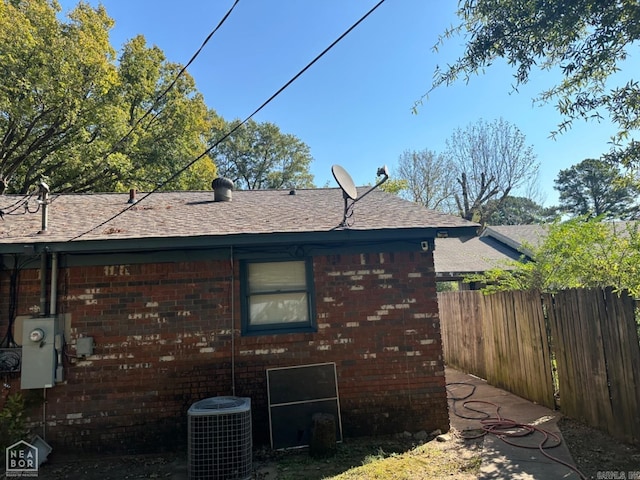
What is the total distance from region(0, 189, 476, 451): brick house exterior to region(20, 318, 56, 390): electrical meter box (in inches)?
7.8

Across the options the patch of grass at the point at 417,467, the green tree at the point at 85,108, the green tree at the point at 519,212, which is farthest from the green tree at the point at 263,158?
the patch of grass at the point at 417,467

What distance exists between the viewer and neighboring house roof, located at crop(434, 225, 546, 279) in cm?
1359

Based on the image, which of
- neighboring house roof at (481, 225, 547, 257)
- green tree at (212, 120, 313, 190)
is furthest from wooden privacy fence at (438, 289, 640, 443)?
green tree at (212, 120, 313, 190)

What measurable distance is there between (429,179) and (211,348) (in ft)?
73.9

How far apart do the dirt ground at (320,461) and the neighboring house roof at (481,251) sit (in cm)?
811

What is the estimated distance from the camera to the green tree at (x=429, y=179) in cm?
2502

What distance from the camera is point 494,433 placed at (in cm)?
532

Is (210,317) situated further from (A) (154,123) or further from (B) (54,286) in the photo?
(A) (154,123)

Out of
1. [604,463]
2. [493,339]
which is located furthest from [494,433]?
[493,339]

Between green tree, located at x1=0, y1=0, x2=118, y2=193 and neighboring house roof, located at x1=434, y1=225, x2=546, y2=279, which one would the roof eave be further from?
neighboring house roof, located at x1=434, y1=225, x2=546, y2=279

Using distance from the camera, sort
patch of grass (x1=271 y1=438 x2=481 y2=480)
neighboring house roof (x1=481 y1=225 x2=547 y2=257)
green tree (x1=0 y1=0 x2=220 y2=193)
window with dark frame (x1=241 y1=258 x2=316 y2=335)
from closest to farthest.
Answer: patch of grass (x1=271 y1=438 x2=481 y2=480), window with dark frame (x1=241 y1=258 x2=316 y2=335), green tree (x1=0 y1=0 x2=220 y2=193), neighboring house roof (x1=481 y1=225 x2=547 y2=257)

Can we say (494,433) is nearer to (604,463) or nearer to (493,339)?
(604,463)

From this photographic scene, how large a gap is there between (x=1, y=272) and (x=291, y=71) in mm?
4667
